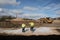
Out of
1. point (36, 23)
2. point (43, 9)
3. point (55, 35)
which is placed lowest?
point (55, 35)

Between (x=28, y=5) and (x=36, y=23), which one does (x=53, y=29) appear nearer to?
(x=36, y=23)

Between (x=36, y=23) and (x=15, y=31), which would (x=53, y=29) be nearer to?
(x=36, y=23)

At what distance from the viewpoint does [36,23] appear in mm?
3115

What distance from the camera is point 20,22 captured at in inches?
123

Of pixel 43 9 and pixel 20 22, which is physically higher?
pixel 43 9

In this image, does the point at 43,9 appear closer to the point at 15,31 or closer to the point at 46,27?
the point at 46,27

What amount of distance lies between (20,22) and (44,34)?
46cm

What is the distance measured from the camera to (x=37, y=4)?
313 cm

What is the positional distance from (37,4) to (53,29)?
0.51m

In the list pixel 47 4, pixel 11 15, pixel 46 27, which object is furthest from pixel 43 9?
pixel 11 15

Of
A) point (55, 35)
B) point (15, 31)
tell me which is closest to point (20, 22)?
point (15, 31)

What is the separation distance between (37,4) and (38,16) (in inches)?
8.3

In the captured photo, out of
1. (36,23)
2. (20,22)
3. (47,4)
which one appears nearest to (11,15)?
(20,22)

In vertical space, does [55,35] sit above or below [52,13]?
below
